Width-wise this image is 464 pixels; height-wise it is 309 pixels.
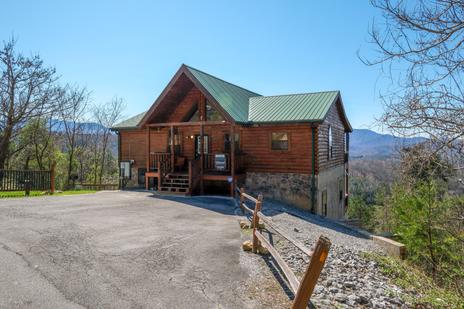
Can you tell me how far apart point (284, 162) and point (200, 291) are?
10979mm

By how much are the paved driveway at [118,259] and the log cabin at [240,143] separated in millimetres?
5120

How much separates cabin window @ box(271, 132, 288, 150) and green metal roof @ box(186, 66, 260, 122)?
5.50 feet

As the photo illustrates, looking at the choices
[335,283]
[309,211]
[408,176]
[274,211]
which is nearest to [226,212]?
[274,211]

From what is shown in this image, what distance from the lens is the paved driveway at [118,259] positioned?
4285 millimetres

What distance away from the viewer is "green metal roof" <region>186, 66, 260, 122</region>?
577 inches

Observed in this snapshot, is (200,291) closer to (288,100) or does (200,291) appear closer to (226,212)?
(226,212)

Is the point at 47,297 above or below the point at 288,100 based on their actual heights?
below

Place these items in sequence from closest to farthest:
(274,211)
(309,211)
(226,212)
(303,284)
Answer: (303,284) < (226,212) < (274,211) < (309,211)

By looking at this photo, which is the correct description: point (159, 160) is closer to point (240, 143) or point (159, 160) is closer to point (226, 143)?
point (226, 143)

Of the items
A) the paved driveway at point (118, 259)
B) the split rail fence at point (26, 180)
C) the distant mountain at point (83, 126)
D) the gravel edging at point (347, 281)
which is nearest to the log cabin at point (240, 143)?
the split rail fence at point (26, 180)

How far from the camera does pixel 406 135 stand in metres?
4.22

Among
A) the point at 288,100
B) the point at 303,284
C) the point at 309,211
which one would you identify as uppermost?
the point at 288,100

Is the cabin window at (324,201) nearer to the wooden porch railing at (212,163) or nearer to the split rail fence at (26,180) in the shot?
the wooden porch railing at (212,163)

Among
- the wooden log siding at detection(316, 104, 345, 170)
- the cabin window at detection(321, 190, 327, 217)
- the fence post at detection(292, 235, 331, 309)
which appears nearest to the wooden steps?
the wooden log siding at detection(316, 104, 345, 170)
